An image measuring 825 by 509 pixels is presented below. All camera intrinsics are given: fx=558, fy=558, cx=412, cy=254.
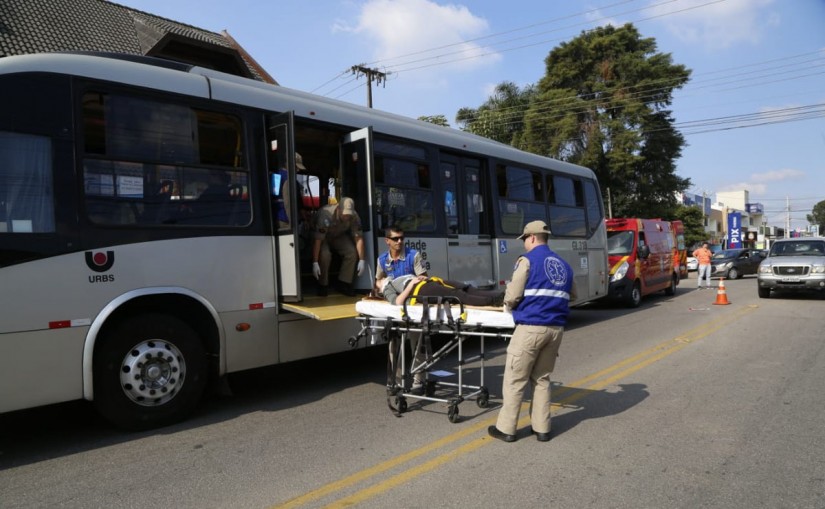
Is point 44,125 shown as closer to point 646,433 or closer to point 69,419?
point 69,419

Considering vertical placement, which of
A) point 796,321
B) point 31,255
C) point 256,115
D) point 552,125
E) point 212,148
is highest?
point 552,125

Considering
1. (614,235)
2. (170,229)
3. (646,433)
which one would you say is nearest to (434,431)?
(646,433)

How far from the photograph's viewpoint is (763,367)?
24.3ft

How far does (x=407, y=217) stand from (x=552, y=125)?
27271 millimetres

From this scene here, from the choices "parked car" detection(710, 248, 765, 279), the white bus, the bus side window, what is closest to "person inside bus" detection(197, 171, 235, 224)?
the white bus

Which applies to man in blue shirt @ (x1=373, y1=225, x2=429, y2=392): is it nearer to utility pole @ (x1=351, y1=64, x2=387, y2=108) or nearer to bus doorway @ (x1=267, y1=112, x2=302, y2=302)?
bus doorway @ (x1=267, y1=112, x2=302, y2=302)

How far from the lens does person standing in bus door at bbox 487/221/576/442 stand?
4629 mm

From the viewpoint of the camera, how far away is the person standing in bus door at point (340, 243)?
686 centimetres

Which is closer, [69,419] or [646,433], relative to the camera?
[646,433]

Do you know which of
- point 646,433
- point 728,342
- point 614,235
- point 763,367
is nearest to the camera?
point 646,433

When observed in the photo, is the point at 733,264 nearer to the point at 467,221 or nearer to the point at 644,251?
the point at 644,251

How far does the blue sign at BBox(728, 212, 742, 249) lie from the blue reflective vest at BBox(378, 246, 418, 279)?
50281 mm

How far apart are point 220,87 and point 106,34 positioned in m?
14.1

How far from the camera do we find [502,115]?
105 ft
